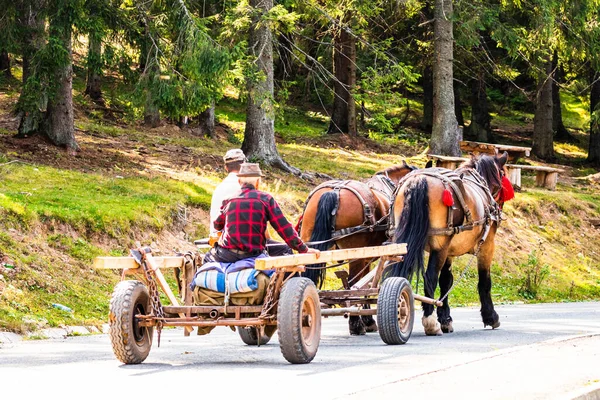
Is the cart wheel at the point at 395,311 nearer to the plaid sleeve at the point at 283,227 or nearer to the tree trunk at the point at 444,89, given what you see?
the plaid sleeve at the point at 283,227

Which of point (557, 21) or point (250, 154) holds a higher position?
point (557, 21)

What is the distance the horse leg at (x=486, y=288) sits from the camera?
15.5 metres

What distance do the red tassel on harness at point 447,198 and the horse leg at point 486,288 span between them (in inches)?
65.3

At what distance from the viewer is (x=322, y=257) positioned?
34.9 ft

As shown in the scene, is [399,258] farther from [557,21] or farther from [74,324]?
[557,21]

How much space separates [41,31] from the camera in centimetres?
2372

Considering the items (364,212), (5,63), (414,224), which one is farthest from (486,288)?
(5,63)

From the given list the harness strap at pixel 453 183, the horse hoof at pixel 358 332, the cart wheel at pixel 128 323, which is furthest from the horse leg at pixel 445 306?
the cart wheel at pixel 128 323

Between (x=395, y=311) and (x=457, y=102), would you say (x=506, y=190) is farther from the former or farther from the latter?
(x=457, y=102)

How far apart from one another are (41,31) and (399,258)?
13.7 meters

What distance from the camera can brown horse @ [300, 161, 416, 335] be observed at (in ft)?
49.1

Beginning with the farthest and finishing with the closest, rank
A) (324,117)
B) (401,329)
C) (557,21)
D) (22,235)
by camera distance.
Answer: (324,117) → (557,21) → (22,235) → (401,329)

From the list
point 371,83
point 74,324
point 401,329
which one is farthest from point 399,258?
point 371,83

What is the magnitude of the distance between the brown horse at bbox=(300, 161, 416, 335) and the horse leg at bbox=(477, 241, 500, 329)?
1566 millimetres
